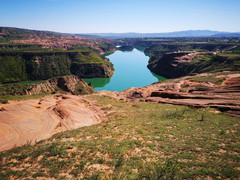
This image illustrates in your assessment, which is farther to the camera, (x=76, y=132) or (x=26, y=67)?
(x=26, y=67)

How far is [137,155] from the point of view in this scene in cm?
1102

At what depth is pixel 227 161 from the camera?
943 cm

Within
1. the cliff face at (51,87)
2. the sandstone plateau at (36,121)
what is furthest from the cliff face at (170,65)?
the sandstone plateau at (36,121)

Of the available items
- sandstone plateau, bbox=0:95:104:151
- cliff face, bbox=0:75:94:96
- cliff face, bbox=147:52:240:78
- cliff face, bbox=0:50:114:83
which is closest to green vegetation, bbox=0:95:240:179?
sandstone plateau, bbox=0:95:104:151

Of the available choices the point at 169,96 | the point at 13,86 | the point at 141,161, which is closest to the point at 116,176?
the point at 141,161

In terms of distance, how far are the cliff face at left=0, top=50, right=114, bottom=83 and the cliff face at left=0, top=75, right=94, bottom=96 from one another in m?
56.2

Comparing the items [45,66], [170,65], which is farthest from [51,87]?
[170,65]

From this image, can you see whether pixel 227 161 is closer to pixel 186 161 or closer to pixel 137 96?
pixel 186 161

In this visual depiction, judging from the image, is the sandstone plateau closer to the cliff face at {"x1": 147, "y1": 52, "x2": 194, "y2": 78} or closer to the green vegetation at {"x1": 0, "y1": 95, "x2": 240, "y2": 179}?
the green vegetation at {"x1": 0, "y1": 95, "x2": 240, "y2": 179}

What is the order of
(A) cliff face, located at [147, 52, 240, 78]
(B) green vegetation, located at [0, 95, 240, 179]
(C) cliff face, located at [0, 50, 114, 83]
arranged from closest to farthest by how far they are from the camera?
(B) green vegetation, located at [0, 95, 240, 179] < (A) cliff face, located at [147, 52, 240, 78] < (C) cliff face, located at [0, 50, 114, 83]

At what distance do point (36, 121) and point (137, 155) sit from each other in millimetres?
14660

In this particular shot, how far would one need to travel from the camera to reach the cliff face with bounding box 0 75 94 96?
46406mm

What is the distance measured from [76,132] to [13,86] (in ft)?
150

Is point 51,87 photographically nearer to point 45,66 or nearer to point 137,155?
point 137,155
